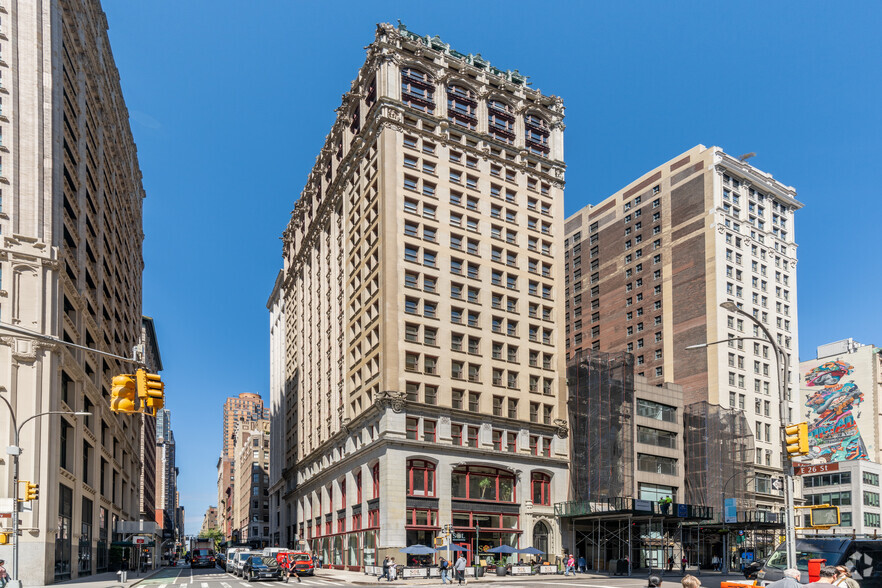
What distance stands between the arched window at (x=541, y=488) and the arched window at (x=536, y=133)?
107 feet

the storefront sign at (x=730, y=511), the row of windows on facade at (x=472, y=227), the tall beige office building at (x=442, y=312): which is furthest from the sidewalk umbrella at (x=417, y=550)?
the storefront sign at (x=730, y=511)

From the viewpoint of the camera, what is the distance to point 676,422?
283ft

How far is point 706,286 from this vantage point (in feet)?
334

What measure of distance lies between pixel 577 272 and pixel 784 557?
101m

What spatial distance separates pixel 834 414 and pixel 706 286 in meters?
47.9

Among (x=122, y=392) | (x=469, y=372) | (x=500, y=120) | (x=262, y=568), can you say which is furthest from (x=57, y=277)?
(x=500, y=120)

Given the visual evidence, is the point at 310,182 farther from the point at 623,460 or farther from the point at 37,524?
the point at 37,524

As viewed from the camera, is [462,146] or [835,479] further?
Result: [835,479]

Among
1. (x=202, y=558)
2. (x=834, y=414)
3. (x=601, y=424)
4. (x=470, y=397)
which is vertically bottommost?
(x=202, y=558)

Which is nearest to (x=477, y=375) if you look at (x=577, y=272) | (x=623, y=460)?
(x=623, y=460)

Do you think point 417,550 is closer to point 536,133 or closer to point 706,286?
point 536,133

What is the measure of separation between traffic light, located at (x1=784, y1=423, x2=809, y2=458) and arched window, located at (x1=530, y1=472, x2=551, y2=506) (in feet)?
153

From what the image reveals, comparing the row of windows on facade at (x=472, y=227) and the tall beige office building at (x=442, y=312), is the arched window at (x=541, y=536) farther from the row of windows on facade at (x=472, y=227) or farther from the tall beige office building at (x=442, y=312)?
the row of windows on facade at (x=472, y=227)

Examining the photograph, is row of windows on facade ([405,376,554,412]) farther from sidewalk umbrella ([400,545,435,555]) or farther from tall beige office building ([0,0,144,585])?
tall beige office building ([0,0,144,585])
